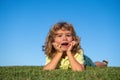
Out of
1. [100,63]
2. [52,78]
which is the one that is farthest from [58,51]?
[100,63]

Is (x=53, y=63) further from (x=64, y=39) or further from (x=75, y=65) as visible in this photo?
(x=64, y=39)

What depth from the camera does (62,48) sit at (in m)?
9.95

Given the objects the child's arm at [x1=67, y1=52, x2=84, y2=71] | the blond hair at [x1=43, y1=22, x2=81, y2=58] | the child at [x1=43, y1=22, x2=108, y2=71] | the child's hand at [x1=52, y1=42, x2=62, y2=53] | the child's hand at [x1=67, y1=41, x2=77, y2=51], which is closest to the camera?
the child's arm at [x1=67, y1=52, x2=84, y2=71]

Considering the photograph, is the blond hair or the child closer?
the child

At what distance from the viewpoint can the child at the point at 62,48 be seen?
968 centimetres

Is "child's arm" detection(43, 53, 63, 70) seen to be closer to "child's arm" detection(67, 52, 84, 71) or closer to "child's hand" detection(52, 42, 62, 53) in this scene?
"child's hand" detection(52, 42, 62, 53)

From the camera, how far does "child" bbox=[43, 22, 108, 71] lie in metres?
9.68

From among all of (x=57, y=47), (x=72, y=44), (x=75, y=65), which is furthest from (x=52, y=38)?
(x=75, y=65)

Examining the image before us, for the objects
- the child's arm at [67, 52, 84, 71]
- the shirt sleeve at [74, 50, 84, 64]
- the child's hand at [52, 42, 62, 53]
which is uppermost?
the child's hand at [52, 42, 62, 53]

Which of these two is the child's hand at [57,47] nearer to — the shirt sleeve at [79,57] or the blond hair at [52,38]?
the blond hair at [52,38]

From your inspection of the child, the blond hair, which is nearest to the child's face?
the child

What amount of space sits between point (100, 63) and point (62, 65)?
5.13 metres

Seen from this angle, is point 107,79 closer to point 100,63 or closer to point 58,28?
point 58,28

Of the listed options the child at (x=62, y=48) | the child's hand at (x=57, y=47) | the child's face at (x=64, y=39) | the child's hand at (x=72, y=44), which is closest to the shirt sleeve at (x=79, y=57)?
the child at (x=62, y=48)
